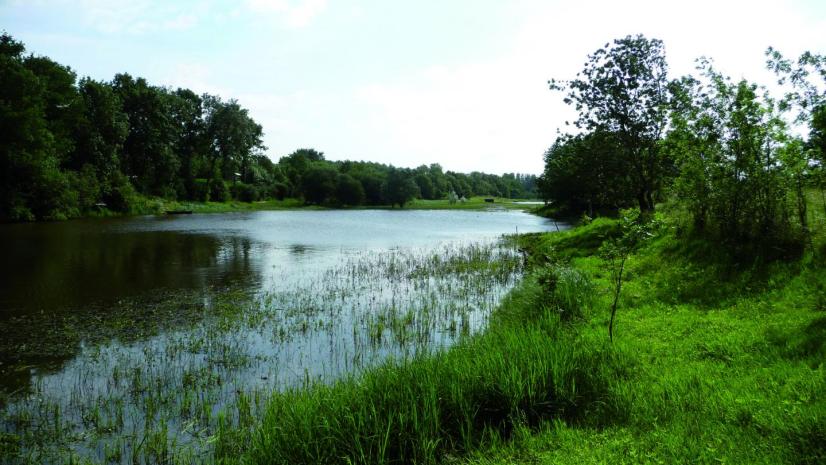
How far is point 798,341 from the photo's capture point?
8.16 metres

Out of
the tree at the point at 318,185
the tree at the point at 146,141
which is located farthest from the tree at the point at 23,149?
the tree at the point at 318,185

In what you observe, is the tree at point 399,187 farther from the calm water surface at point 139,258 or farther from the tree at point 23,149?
the calm water surface at point 139,258

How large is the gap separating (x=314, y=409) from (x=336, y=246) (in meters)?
30.6

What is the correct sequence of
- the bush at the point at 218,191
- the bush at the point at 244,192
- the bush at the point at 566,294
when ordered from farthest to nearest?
the bush at the point at 244,192
the bush at the point at 218,191
the bush at the point at 566,294

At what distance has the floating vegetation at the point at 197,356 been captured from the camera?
25.5ft

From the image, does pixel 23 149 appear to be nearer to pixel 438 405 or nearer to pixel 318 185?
pixel 438 405

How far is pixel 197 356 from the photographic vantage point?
11625mm

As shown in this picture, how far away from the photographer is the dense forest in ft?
178

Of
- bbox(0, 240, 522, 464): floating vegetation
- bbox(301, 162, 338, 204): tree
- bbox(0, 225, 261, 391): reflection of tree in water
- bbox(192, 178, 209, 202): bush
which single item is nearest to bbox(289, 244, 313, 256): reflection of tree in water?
bbox(0, 225, 261, 391): reflection of tree in water

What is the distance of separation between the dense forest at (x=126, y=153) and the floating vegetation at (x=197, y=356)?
168ft

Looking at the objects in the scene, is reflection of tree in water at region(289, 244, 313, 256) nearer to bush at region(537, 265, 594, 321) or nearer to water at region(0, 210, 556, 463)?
water at region(0, 210, 556, 463)

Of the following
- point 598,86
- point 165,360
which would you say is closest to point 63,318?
point 165,360

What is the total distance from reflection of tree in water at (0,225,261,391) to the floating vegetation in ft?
0.34

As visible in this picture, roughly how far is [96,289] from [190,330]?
893 centimetres
